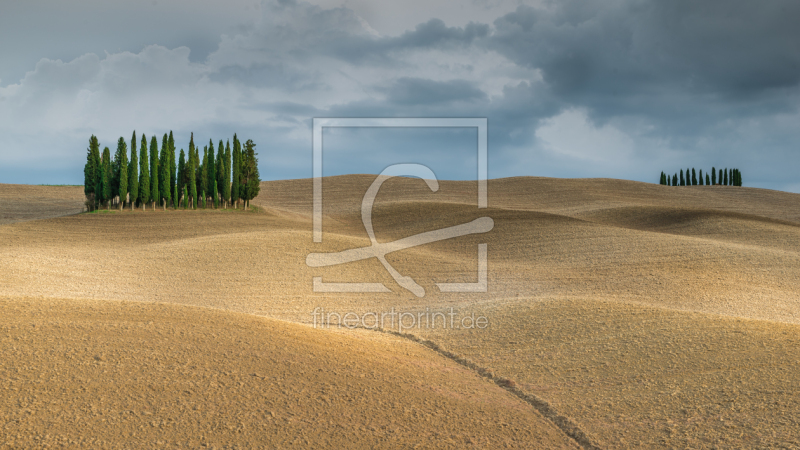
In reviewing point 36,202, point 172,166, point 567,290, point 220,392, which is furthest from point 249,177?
point 220,392

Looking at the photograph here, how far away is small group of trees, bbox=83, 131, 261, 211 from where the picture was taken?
37.7m

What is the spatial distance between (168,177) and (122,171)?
339 centimetres

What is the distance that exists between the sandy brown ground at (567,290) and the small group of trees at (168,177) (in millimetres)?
2566

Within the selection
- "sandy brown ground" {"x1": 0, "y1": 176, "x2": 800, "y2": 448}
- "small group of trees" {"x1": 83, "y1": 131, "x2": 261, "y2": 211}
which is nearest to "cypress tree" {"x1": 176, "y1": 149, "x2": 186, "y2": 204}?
"small group of trees" {"x1": 83, "y1": 131, "x2": 261, "y2": 211}

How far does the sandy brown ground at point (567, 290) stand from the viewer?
815cm

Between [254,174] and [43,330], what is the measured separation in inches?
1449

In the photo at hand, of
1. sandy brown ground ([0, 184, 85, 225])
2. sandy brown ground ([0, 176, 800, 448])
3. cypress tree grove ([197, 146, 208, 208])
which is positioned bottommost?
sandy brown ground ([0, 176, 800, 448])

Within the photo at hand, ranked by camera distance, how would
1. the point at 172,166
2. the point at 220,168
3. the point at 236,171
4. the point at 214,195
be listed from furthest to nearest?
the point at 236,171
the point at 220,168
the point at 214,195
the point at 172,166

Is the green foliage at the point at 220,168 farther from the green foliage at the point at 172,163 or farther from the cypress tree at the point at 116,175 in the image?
the cypress tree at the point at 116,175

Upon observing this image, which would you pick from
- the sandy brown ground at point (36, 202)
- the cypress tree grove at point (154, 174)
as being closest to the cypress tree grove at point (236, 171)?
the cypress tree grove at point (154, 174)

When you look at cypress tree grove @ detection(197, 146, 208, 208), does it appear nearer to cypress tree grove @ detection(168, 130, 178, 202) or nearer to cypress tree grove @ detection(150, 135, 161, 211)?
cypress tree grove @ detection(168, 130, 178, 202)

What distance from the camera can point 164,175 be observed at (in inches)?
1558

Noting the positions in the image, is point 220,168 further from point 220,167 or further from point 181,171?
point 181,171

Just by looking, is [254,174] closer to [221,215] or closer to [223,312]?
[221,215]
